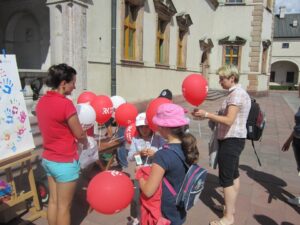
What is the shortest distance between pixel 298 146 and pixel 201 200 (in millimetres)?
1478

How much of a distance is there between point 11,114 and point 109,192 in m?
1.61

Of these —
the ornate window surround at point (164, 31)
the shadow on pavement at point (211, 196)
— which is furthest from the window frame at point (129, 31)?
the shadow on pavement at point (211, 196)

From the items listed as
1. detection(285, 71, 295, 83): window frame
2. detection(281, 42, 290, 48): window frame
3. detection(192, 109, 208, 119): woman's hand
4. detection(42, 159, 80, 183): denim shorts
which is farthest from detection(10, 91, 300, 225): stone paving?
detection(285, 71, 295, 83): window frame

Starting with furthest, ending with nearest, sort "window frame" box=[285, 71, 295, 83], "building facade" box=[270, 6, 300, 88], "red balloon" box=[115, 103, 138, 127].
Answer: "window frame" box=[285, 71, 295, 83], "building facade" box=[270, 6, 300, 88], "red balloon" box=[115, 103, 138, 127]

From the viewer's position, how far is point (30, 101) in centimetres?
552

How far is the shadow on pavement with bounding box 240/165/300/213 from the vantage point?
174 inches

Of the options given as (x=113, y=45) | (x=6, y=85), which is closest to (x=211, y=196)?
(x=6, y=85)

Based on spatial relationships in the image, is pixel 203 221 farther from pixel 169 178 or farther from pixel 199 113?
pixel 169 178

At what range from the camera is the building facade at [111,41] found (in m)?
6.80

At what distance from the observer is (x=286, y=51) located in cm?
4584

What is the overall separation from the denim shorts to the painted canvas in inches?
26.1

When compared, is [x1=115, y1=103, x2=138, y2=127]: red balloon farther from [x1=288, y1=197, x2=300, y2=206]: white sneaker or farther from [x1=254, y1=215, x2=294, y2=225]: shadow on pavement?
[x1=288, y1=197, x2=300, y2=206]: white sneaker

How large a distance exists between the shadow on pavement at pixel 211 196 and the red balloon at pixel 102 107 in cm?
181

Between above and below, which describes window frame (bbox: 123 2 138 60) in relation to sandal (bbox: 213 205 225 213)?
above
